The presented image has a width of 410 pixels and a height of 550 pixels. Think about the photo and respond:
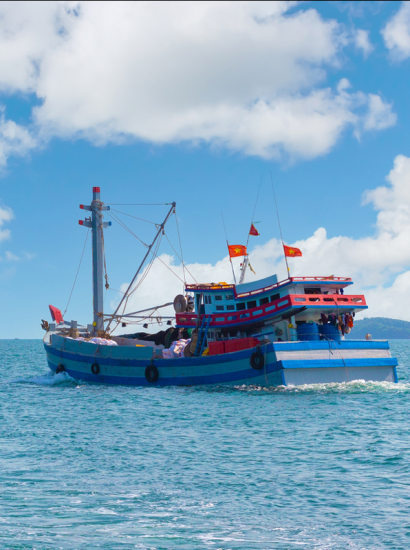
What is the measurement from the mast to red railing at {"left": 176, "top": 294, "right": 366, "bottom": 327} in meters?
10.5

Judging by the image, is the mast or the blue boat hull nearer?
the blue boat hull

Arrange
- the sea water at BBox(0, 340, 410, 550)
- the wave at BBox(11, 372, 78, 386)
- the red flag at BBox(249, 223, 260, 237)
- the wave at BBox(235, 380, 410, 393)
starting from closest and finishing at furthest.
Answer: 1. the sea water at BBox(0, 340, 410, 550)
2. the wave at BBox(235, 380, 410, 393)
3. the red flag at BBox(249, 223, 260, 237)
4. the wave at BBox(11, 372, 78, 386)

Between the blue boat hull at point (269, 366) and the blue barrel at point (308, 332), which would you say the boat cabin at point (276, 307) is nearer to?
the blue barrel at point (308, 332)

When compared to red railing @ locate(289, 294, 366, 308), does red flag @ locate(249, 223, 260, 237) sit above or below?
above

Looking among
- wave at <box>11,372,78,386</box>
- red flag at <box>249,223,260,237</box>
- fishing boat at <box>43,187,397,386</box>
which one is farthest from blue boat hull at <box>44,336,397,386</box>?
red flag at <box>249,223,260,237</box>

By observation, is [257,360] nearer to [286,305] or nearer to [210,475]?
[286,305]

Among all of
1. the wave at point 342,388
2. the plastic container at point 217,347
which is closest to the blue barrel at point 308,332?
the wave at point 342,388

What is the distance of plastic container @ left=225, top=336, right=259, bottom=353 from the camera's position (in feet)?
93.5

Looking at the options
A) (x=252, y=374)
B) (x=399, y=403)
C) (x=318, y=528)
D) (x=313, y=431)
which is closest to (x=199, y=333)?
(x=252, y=374)

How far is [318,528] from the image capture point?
398 inches

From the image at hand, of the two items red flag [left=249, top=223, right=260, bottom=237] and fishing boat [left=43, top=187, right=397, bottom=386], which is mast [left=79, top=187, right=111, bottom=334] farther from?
red flag [left=249, top=223, right=260, bottom=237]

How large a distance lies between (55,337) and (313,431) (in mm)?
24762

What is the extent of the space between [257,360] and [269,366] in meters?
0.76

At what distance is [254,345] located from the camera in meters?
28.4
